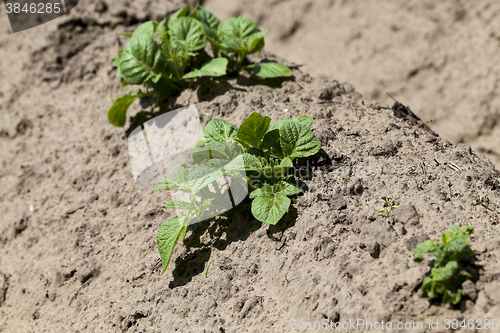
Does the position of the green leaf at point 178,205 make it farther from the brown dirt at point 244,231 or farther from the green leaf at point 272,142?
the green leaf at point 272,142

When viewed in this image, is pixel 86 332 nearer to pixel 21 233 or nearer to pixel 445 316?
pixel 21 233

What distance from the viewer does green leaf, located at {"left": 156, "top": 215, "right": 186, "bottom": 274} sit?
1874mm

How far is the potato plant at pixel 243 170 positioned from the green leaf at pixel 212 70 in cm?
59

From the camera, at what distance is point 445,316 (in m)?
1.41

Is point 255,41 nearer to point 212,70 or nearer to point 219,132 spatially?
point 212,70

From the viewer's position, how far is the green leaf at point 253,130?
1963 mm

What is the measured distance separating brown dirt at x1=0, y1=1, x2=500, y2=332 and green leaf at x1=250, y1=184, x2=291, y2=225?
147 mm

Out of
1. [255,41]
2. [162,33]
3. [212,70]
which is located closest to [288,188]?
[212,70]

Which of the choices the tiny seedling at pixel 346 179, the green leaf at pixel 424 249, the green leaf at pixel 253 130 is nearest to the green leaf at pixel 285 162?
the green leaf at pixel 253 130

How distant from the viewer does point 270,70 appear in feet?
9.14

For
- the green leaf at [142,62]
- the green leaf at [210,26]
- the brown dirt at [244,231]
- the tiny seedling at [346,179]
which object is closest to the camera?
the brown dirt at [244,231]

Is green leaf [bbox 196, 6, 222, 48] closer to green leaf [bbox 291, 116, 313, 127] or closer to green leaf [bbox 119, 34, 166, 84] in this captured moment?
green leaf [bbox 119, 34, 166, 84]

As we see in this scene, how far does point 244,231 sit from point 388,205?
0.78 meters

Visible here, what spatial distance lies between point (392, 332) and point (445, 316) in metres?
0.21
